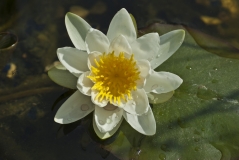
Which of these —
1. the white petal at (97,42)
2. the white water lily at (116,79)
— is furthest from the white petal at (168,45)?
the white petal at (97,42)

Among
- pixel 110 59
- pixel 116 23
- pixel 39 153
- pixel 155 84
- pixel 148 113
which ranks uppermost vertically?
pixel 116 23

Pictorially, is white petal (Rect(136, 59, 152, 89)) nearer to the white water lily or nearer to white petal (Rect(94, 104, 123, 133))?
the white water lily

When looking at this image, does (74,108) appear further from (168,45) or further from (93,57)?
(168,45)

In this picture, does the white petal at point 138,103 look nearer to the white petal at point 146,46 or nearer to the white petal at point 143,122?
the white petal at point 143,122

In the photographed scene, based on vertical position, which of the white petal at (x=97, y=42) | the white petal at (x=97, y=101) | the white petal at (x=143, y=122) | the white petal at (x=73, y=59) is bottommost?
the white petal at (x=143, y=122)

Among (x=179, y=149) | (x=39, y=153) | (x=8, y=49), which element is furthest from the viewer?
(x=8, y=49)

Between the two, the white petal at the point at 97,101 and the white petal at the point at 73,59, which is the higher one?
the white petal at the point at 73,59

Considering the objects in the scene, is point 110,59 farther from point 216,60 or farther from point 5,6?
point 5,6

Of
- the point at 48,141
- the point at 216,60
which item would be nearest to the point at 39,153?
the point at 48,141
